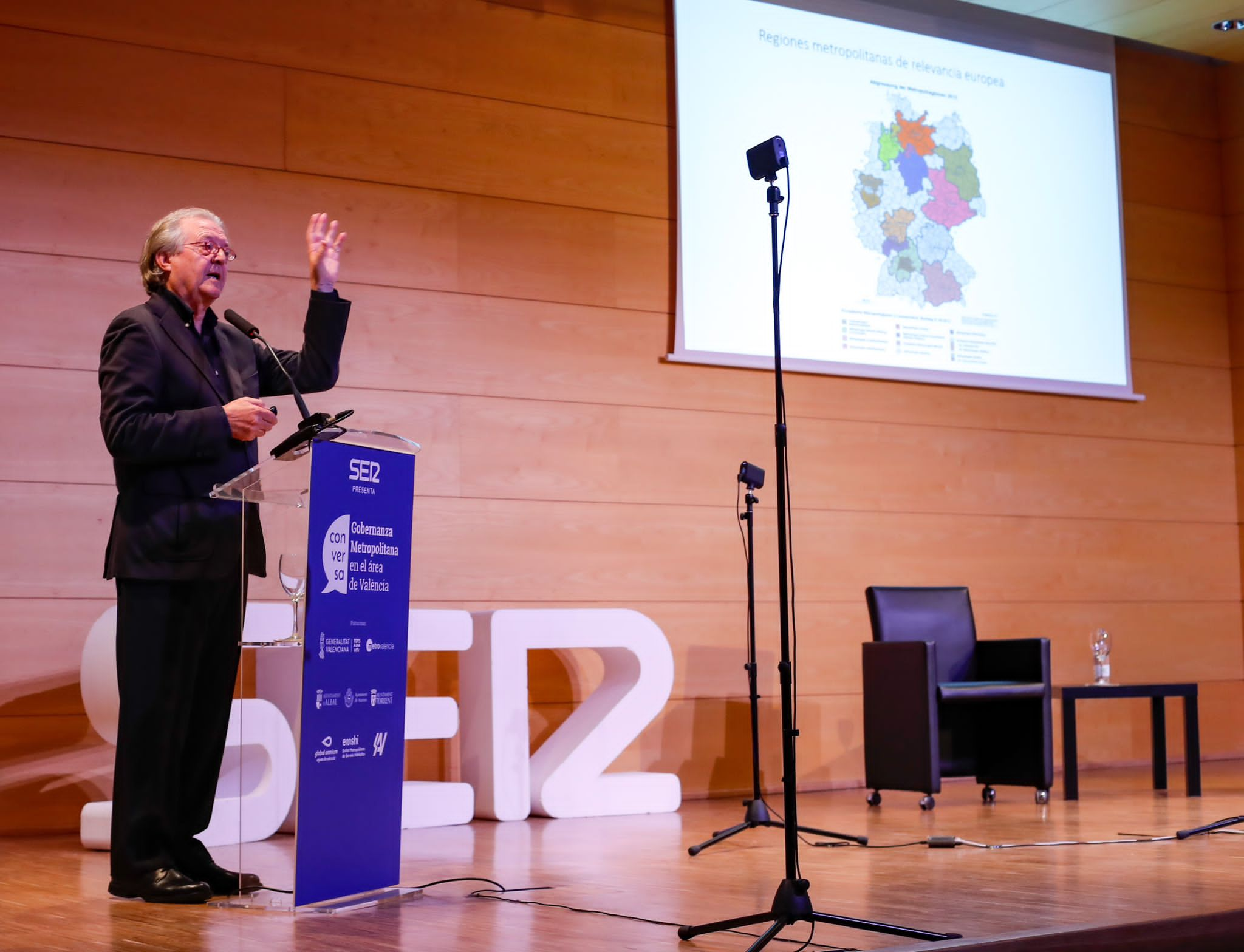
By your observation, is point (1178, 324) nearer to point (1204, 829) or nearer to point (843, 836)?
point (1204, 829)

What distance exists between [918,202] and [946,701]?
2.62 meters

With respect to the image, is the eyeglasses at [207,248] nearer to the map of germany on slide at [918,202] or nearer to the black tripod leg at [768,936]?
the black tripod leg at [768,936]

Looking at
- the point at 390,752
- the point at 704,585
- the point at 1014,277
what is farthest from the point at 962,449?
the point at 390,752

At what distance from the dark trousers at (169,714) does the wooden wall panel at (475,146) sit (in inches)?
105

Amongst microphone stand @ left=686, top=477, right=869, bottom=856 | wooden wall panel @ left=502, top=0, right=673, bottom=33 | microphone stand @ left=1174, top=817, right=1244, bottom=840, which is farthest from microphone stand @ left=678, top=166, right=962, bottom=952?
wooden wall panel @ left=502, top=0, right=673, bottom=33

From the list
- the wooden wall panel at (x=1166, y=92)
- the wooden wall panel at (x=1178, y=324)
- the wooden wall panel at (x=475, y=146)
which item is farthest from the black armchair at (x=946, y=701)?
the wooden wall panel at (x=1166, y=92)

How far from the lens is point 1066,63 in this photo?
745 centimetres

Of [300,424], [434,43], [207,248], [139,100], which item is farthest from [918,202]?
[300,424]

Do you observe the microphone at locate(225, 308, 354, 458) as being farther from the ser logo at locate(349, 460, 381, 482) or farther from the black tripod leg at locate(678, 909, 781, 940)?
the black tripod leg at locate(678, 909, 781, 940)

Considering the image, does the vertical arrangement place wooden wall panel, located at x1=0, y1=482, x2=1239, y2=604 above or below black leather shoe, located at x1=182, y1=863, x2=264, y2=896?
above

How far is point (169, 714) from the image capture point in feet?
11.0

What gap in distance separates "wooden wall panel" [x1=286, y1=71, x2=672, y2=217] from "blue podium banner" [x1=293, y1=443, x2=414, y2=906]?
8.76 feet

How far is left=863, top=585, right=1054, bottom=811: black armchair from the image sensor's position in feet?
A: 17.9

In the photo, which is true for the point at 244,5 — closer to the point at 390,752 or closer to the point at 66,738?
the point at 66,738
